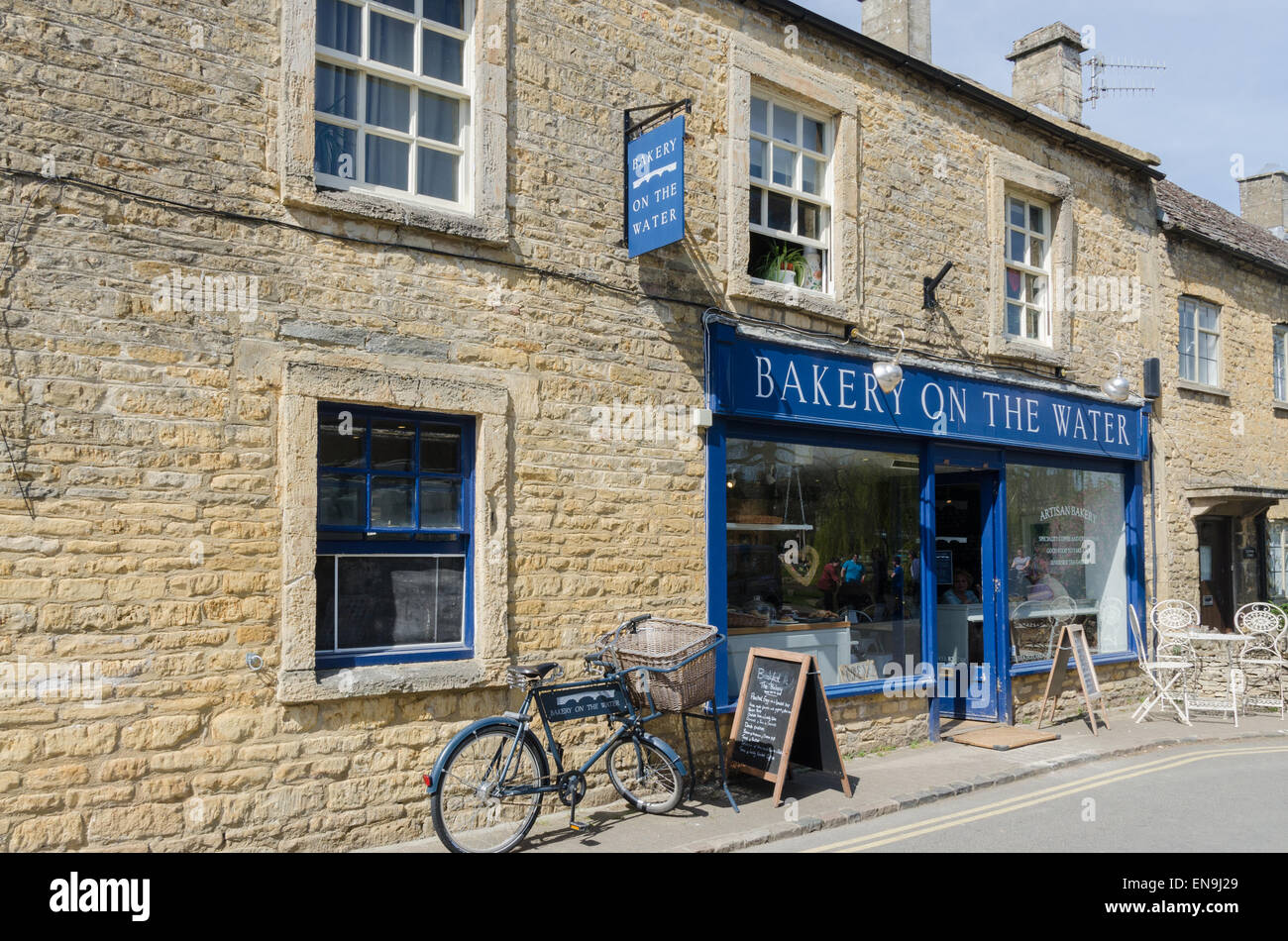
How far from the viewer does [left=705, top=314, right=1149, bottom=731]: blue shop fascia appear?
8.37 metres

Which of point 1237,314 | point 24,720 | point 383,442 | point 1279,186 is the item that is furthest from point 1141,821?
point 1279,186

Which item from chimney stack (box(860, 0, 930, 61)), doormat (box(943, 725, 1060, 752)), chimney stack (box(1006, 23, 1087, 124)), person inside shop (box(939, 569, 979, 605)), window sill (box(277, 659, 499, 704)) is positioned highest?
chimney stack (box(1006, 23, 1087, 124))

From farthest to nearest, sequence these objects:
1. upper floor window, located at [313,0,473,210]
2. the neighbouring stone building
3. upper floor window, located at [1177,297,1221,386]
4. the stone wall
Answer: upper floor window, located at [1177,297,1221,386]
the stone wall
upper floor window, located at [313,0,473,210]
the neighbouring stone building

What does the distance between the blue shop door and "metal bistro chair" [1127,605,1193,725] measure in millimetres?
1896

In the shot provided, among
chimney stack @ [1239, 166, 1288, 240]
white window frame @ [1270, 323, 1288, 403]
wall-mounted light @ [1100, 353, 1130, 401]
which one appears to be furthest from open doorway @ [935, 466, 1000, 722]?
chimney stack @ [1239, 166, 1288, 240]

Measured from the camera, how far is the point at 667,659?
6.60 metres

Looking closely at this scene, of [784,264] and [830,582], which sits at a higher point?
[784,264]

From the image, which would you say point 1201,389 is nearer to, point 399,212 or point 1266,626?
point 1266,626

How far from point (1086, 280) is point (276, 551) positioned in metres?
9.96

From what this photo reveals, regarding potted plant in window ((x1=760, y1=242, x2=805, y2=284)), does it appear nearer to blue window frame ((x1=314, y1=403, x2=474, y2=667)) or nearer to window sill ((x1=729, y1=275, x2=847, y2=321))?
window sill ((x1=729, y1=275, x2=847, y2=321))

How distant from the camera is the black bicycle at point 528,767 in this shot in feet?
19.7

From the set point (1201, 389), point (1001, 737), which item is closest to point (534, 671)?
point (1001, 737)

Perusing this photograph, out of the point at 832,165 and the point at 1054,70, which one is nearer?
the point at 832,165

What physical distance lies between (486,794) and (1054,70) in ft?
39.0
